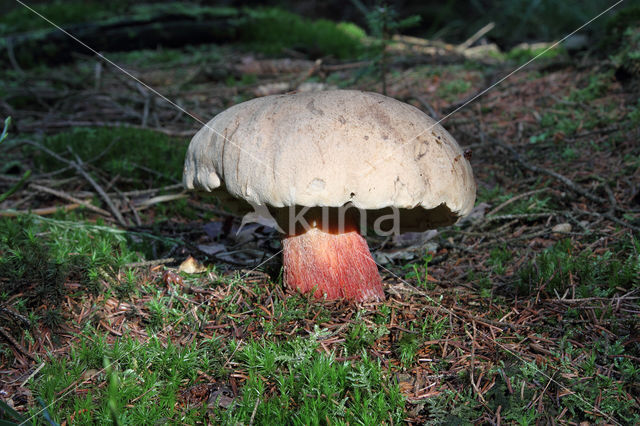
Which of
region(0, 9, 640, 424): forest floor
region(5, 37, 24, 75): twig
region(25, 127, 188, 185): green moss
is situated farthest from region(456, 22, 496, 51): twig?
region(5, 37, 24, 75): twig

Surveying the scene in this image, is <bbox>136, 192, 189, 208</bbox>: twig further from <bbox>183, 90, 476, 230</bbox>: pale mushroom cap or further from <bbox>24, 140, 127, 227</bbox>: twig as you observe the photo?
<bbox>183, 90, 476, 230</bbox>: pale mushroom cap

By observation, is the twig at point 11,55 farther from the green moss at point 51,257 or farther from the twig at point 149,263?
the twig at point 149,263

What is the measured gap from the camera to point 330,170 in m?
1.56

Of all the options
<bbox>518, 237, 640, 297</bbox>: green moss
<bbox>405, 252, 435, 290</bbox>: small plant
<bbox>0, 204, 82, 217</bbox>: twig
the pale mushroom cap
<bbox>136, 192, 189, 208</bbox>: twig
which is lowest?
<bbox>405, 252, 435, 290</bbox>: small plant

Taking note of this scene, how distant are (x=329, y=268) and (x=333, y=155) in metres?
0.61

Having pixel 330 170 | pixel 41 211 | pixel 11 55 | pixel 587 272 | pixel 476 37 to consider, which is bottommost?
pixel 587 272

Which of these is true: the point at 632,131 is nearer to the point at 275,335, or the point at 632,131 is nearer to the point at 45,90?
the point at 275,335

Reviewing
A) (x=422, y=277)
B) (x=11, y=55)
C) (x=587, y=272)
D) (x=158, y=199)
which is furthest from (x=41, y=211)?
(x=11, y=55)

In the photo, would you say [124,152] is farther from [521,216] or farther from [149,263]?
[521,216]

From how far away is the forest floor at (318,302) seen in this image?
145 cm

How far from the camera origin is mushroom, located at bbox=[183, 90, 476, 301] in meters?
1.57

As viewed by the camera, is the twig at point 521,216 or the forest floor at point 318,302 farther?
the twig at point 521,216

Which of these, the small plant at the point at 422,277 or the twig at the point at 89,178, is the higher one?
the twig at the point at 89,178

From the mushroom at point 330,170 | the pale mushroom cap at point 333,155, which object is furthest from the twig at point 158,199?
the pale mushroom cap at point 333,155
